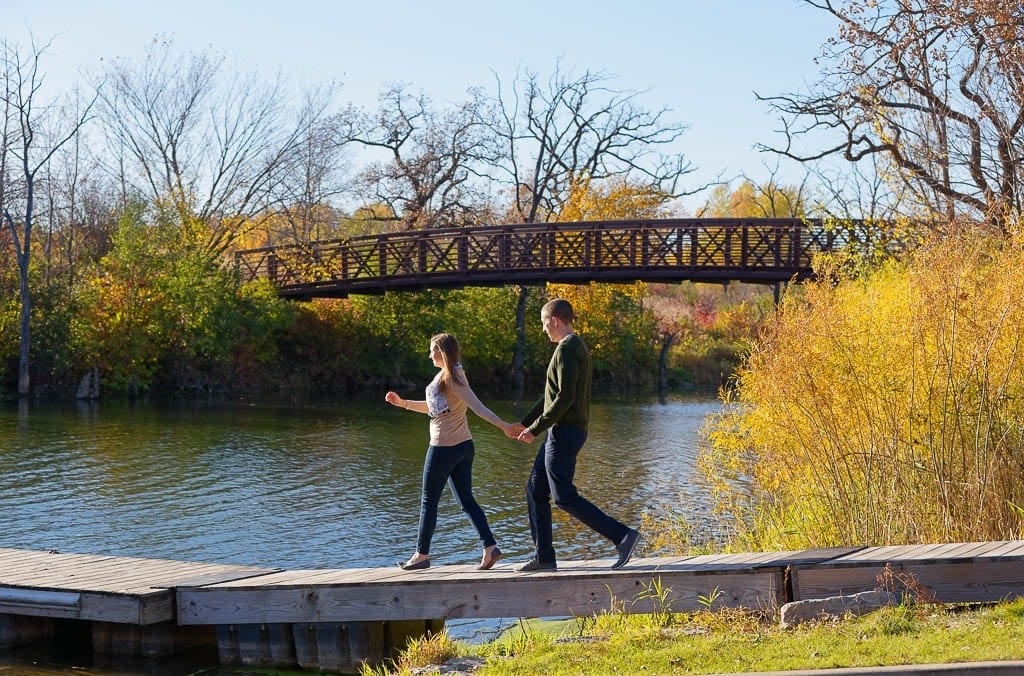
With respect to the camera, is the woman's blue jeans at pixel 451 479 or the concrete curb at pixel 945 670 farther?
the woman's blue jeans at pixel 451 479

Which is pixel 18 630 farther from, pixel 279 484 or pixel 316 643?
pixel 279 484

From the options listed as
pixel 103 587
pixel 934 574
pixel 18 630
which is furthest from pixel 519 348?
pixel 934 574

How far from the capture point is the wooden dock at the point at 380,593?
25.6 feet

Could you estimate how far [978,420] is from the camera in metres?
9.17

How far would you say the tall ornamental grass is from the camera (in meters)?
9.27

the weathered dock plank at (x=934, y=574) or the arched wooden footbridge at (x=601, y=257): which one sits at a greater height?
the arched wooden footbridge at (x=601, y=257)

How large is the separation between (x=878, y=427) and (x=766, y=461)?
10.6 feet

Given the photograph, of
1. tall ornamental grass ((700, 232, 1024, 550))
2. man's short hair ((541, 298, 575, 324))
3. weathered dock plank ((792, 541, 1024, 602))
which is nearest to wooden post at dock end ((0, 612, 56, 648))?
man's short hair ((541, 298, 575, 324))

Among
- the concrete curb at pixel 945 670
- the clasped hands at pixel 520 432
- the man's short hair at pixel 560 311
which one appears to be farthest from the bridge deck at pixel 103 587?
the concrete curb at pixel 945 670

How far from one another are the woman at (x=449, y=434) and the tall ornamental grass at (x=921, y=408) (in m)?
2.95

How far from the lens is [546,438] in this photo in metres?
8.06

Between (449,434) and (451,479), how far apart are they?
38 centimetres

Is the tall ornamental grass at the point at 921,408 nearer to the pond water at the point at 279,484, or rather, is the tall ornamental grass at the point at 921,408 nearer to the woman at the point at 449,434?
the woman at the point at 449,434

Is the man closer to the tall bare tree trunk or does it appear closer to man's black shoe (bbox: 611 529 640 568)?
man's black shoe (bbox: 611 529 640 568)
